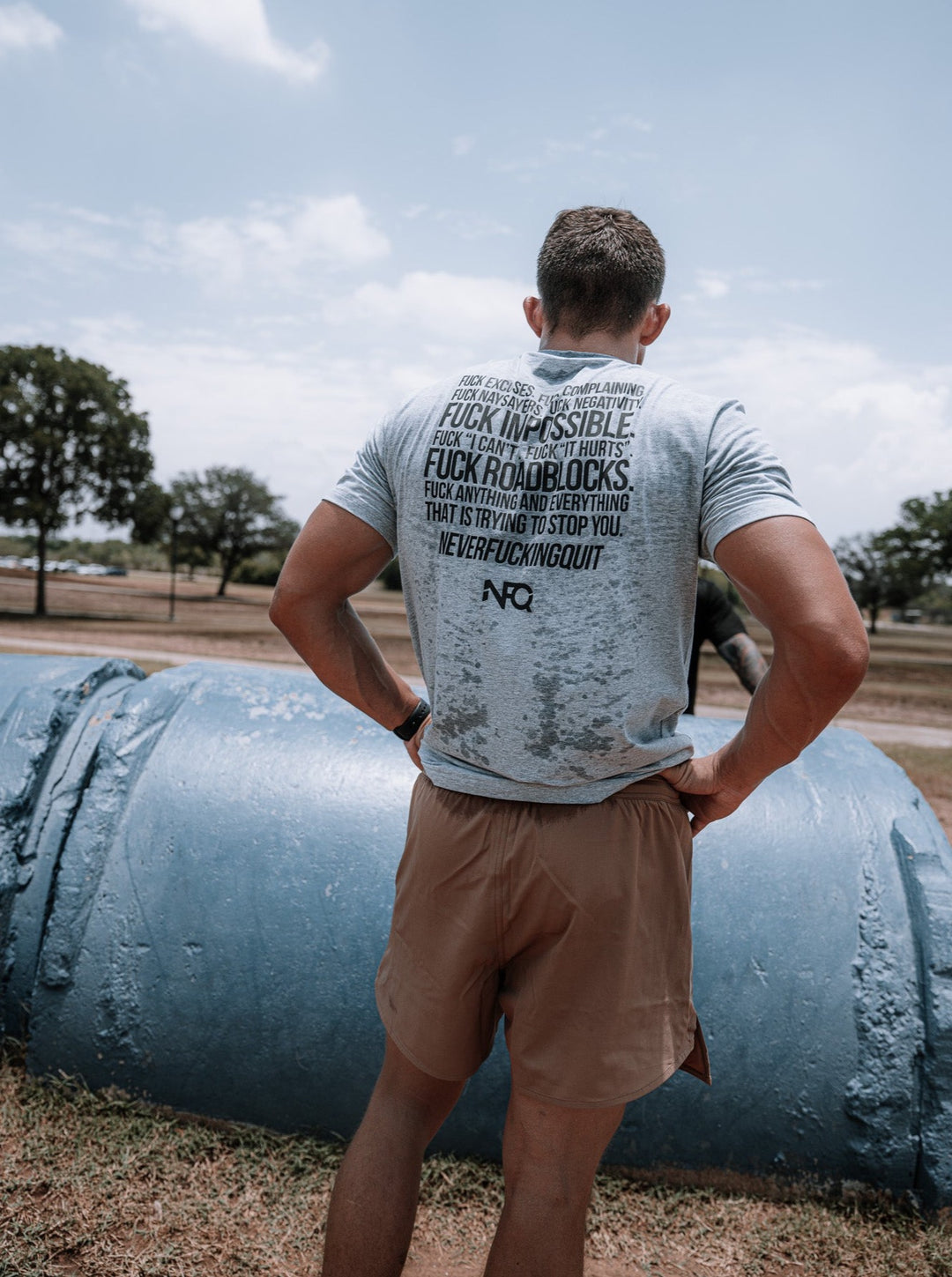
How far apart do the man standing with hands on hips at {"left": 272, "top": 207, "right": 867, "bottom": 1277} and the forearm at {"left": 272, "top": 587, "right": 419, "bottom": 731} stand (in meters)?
0.19

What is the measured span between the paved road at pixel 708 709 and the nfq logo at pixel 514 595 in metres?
6.09

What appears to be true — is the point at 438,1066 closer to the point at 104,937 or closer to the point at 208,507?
the point at 104,937

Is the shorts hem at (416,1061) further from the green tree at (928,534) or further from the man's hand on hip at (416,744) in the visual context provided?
the green tree at (928,534)

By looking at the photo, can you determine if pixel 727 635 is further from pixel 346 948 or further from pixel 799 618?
pixel 799 618

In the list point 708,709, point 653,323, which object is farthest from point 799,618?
point 708,709

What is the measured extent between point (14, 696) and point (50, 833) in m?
0.47

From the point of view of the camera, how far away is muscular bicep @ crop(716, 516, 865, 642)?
1.26m

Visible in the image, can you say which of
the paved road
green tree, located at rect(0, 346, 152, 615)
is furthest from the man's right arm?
green tree, located at rect(0, 346, 152, 615)

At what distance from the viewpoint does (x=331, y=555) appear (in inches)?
63.1

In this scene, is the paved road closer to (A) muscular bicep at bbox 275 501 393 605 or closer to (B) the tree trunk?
(A) muscular bicep at bbox 275 501 393 605

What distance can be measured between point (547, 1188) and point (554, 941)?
14.7 inches

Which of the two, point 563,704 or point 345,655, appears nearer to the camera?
point 563,704

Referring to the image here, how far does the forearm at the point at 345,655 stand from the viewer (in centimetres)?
167

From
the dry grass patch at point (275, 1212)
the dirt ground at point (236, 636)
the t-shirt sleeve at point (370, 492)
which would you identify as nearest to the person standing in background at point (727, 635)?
the dry grass patch at point (275, 1212)
